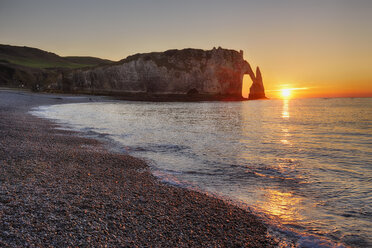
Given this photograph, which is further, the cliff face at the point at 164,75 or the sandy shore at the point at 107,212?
the cliff face at the point at 164,75

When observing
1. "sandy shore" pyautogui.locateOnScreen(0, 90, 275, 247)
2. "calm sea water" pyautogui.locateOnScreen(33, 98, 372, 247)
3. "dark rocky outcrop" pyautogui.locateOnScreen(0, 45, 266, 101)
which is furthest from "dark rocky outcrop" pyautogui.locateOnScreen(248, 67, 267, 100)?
"sandy shore" pyautogui.locateOnScreen(0, 90, 275, 247)

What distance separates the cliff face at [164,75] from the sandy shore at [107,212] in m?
80.7

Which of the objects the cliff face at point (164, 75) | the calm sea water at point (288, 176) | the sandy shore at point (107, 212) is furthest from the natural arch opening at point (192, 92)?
the sandy shore at point (107, 212)

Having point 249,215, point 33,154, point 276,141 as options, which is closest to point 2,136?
point 33,154

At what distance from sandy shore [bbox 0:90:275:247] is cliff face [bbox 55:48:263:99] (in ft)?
265

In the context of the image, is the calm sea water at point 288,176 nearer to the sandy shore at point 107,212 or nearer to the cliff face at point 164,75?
the sandy shore at point 107,212

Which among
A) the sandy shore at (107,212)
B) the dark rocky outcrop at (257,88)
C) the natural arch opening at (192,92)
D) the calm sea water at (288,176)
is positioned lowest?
the calm sea water at (288,176)

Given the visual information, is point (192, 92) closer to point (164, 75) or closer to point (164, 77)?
point (164, 77)

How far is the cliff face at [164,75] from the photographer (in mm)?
84438

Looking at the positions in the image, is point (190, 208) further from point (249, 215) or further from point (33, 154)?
point (33, 154)

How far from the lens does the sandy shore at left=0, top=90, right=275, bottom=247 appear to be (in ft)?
10.9

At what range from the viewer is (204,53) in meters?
89.4

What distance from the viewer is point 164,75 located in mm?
84750

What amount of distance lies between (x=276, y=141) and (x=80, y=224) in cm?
1238
